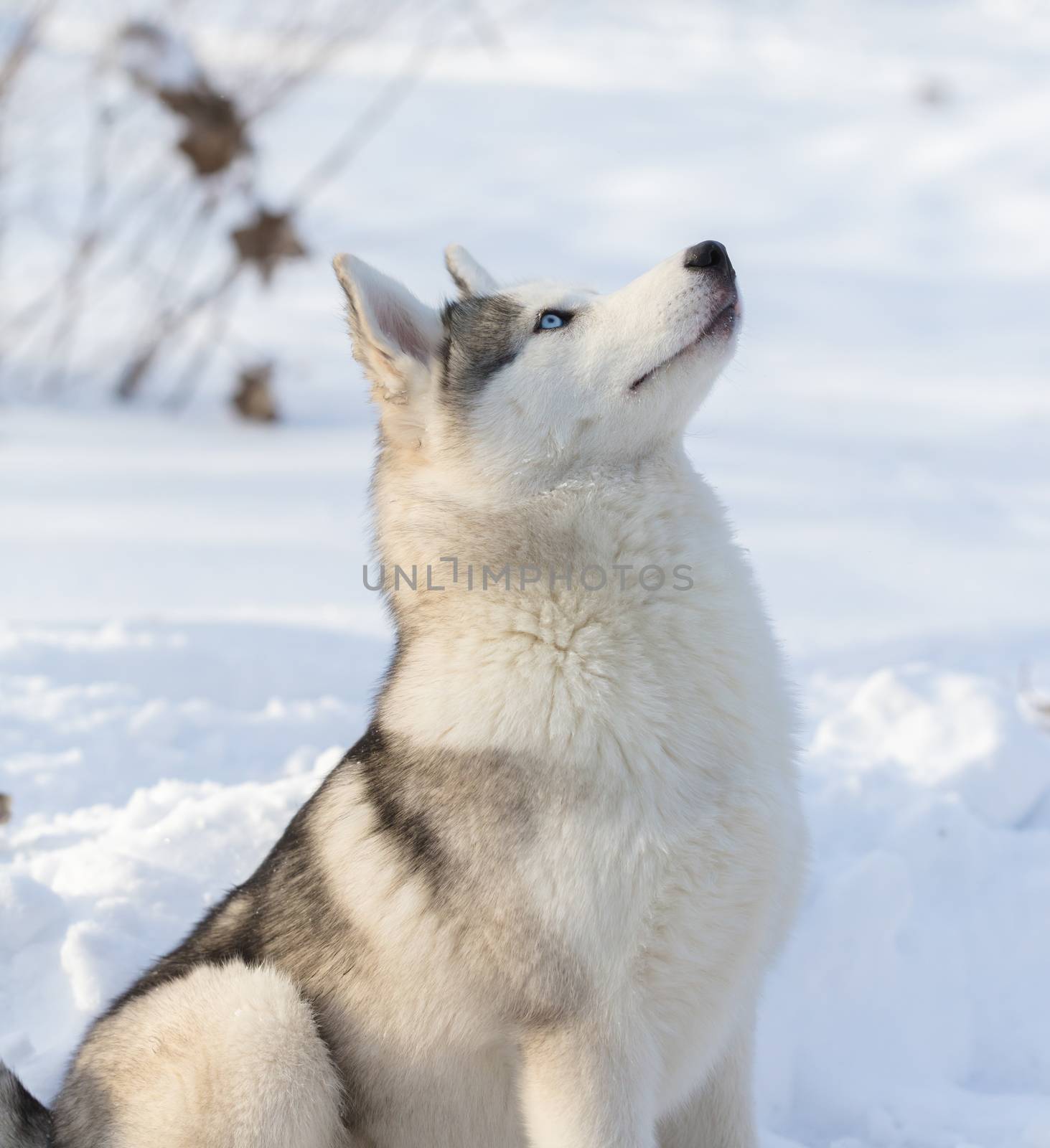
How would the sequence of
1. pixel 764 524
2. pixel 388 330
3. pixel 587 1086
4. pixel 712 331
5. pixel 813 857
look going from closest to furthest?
pixel 587 1086 → pixel 712 331 → pixel 388 330 → pixel 813 857 → pixel 764 524

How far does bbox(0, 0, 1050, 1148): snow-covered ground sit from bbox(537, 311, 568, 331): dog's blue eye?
0.43 metres

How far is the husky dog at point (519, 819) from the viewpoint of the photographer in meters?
2.22

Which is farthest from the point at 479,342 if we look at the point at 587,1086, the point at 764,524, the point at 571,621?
the point at 764,524

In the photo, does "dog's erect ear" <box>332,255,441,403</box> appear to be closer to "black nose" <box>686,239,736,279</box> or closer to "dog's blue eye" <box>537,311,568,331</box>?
"dog's blue eye" <box>537,311,568,331</box>

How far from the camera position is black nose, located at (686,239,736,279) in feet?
8.23

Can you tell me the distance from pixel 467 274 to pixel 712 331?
0.74 metres

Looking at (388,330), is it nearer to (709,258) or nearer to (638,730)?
(709,258)

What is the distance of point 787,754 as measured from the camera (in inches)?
98.5

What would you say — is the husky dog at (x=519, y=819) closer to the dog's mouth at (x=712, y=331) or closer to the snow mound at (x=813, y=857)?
the dog's mouth at (x=712, y=331)

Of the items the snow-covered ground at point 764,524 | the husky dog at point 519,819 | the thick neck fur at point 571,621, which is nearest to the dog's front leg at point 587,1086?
the husky dog at point 519,819

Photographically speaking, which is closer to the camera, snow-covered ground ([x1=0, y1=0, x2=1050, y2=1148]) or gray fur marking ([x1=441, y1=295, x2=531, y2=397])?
gray fur marking ([x1=441, y1=295, x2=531, y2=397])

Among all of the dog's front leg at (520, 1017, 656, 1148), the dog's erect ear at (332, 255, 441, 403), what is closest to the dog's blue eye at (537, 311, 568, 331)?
the dog's erect ear at (332, 255, 441, 403)

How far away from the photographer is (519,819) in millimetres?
2262

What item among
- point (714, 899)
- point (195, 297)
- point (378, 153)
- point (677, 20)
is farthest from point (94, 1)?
point (677, 20)
